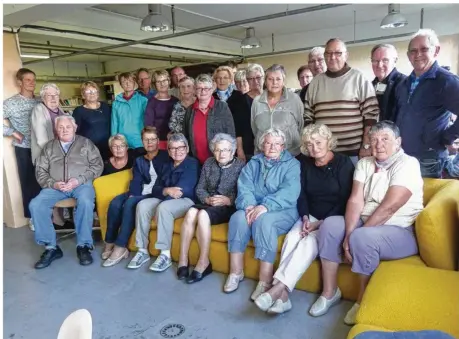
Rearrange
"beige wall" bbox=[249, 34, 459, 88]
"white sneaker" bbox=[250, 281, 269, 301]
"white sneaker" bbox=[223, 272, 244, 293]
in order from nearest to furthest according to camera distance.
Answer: "white sneaker" bbox=[250, 281, 269, 301]
"white sneaker" bbox=[223, 272, 244, 293]
"beige wall" bbox=[249, 34, 459, 88]

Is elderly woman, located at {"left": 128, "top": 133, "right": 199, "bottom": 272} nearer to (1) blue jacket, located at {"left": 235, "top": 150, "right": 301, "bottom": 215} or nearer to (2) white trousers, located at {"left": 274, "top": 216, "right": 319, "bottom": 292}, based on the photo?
(1) blue jacket, located at {"left": 235, "top": 150, "right": 301, "bottom": 215}

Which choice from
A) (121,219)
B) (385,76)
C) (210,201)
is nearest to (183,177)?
(210,201)

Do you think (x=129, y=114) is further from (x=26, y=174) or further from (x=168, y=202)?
(x=26, y=174)

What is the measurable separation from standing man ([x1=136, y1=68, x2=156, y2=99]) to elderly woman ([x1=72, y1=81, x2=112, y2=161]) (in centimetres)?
44

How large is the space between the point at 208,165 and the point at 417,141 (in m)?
1.54

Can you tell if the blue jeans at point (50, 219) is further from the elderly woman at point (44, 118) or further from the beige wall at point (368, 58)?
the beige wall at point (368, 58)

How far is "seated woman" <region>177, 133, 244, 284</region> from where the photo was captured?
287 centimetres

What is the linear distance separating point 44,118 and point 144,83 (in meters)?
1.05

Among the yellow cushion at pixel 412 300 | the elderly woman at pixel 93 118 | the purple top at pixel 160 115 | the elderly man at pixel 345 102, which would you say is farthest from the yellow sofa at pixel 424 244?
the elderly woman at pixel 93 118

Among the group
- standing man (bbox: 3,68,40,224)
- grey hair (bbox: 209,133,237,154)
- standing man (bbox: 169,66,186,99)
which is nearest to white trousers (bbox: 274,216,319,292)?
grey hair (bbox: 209,133,237,154)

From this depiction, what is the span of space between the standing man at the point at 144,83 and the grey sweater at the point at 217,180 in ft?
4.41

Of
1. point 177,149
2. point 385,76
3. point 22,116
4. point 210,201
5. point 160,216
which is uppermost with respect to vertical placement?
point 385,76

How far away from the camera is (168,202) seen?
309 cm

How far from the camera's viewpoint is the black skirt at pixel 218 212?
9.45 feet
